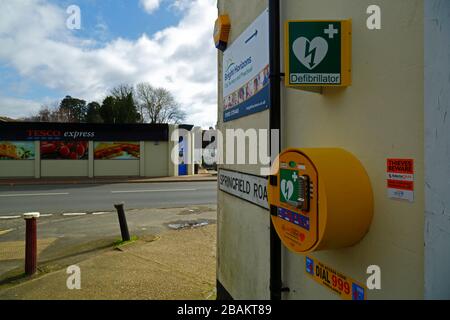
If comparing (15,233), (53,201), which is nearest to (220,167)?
(15,233)

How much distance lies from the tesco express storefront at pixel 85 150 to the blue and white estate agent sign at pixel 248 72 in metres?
20.5

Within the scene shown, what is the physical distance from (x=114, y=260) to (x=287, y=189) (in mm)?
4572

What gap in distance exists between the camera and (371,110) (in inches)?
70.6

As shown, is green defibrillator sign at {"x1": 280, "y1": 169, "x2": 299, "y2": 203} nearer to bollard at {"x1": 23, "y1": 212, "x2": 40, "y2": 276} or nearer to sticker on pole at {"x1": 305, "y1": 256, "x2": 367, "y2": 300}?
sticker on pole at {"x1": 305, "y1": 256, "x2": 367, "y2": 300}

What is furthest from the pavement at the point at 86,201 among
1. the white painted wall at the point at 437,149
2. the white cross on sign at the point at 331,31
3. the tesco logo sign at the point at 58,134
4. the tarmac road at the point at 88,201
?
the white painted wall at the point at 437,149

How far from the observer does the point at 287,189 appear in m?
1.99

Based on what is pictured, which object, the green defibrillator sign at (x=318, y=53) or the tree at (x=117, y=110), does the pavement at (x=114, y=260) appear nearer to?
the green defibrillator sign at (x=318, y=53)

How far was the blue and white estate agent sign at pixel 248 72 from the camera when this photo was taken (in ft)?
9.79

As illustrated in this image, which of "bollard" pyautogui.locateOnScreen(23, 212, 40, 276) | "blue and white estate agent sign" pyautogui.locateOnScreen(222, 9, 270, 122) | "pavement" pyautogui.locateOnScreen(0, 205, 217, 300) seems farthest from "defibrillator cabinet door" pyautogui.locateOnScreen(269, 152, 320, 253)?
"bollard" pyautogui.locateOnScreen(23, 212, 40, 276)

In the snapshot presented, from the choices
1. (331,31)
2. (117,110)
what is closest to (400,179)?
(331,31)

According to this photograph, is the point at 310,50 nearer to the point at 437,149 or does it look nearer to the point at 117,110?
the point at 437,149

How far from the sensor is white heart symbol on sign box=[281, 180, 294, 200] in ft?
6.37

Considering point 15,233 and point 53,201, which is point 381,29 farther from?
point 53,201

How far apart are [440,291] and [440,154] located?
1.99ft
